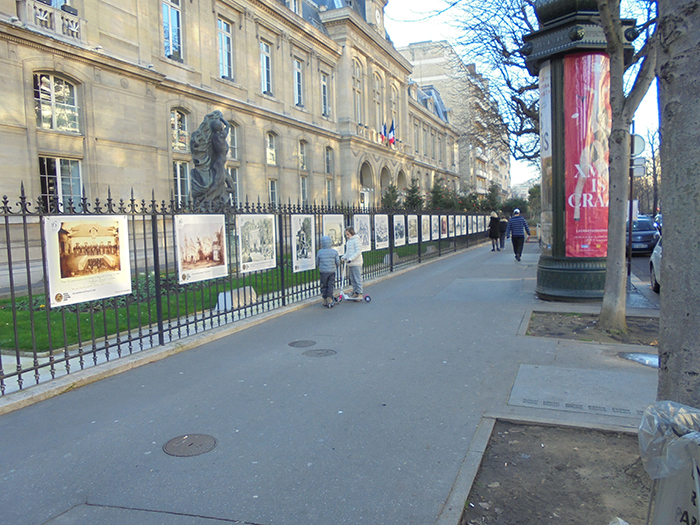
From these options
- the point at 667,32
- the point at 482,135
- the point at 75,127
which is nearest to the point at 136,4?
the point at 75,127

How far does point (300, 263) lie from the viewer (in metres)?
11.4

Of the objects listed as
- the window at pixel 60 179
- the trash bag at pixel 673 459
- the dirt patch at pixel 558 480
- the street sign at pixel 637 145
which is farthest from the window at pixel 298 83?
the trash bag at pixel 673 459

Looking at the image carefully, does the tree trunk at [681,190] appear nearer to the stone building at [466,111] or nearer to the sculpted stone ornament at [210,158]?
the sculpted stone ornament at [210,158]

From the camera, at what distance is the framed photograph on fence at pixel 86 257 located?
5.95 meters

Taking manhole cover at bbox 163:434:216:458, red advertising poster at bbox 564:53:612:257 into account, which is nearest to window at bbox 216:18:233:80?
red advertising poster at bbox 564:53:612:257

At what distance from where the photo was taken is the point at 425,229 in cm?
2073

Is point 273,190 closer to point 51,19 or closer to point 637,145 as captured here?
point 51,19

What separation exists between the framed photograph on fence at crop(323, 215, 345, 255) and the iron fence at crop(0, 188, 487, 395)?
89 mm

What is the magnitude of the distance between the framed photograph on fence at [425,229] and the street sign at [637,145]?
33.2 ft

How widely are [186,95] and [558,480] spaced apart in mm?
22844

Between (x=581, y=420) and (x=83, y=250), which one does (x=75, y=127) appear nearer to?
(x=83, y=250)

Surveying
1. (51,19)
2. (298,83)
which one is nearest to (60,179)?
(51,19)

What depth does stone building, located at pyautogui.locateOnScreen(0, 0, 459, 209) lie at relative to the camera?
52.5 feet

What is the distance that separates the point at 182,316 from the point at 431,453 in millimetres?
7240
